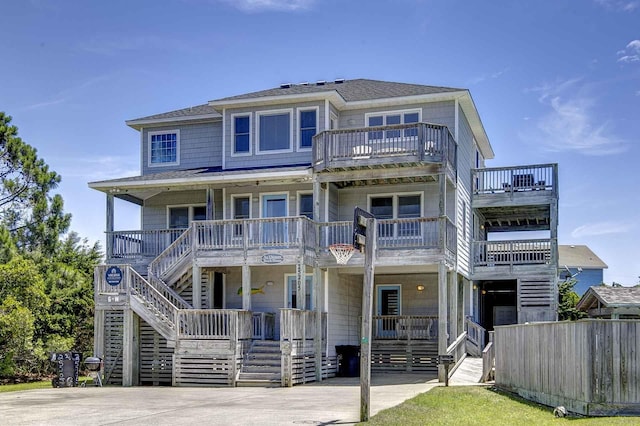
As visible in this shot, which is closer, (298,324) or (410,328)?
(298,324)

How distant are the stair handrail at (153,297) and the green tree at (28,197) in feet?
47.5

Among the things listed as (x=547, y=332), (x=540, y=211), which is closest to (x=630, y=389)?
(x=547, y=332)

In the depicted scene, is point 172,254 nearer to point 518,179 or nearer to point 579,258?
point 518,179

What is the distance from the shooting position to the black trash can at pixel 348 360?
25.0 m

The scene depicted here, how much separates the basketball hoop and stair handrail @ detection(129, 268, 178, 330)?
4823 mm

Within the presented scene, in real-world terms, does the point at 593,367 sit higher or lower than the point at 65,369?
higher

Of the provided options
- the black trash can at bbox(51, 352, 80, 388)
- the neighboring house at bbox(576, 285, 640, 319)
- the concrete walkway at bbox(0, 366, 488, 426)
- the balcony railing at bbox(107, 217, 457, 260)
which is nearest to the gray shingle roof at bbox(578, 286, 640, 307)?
the neighboring house at bbox(576, 285, 640, 319)

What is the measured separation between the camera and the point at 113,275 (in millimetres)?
22328

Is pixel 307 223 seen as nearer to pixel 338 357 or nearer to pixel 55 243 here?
pixel 338 357

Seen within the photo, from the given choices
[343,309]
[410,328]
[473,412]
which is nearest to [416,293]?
[410,328]

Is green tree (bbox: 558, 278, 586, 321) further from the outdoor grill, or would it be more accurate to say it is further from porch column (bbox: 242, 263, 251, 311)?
the outdoor grill

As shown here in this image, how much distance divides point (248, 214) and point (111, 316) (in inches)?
229

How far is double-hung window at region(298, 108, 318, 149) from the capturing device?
→ 25797 millimetres

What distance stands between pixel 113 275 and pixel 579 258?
5048 centimetres
